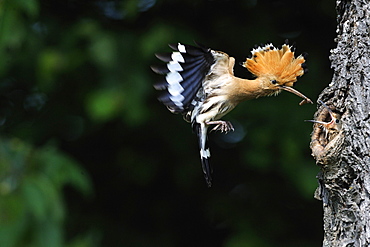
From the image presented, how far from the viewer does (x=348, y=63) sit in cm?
216

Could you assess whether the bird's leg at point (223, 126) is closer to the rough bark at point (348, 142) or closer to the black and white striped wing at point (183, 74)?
the black and white striped wing at point (183, 74)

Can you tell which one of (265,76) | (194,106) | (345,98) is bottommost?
(194,106)

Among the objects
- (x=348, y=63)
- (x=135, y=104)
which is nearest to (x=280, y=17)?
(x=135, y=104)

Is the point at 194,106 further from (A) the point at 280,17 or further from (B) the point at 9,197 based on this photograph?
(A) the point at 280,17

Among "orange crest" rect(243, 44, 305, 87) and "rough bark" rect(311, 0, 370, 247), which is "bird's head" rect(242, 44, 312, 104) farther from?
"rough bark" rect(311, 0, 370, 247)

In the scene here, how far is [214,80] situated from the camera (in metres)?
2.59

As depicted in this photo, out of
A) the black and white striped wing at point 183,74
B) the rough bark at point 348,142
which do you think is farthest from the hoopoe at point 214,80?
the rough bark at point 348,142

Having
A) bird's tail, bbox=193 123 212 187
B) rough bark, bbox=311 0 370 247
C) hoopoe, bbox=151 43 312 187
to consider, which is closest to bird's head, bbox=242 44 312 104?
hoopoe, bbox=151 43 312 187

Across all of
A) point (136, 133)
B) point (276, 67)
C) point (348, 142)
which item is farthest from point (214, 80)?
point (136, 133)

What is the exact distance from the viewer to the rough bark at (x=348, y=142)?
6.68ft

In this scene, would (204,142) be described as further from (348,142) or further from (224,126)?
(348,142)

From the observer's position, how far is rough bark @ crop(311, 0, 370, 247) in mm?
2035

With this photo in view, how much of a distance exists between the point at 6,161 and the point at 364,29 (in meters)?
2.41

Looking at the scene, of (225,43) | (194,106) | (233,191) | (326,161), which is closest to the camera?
(326,161)
